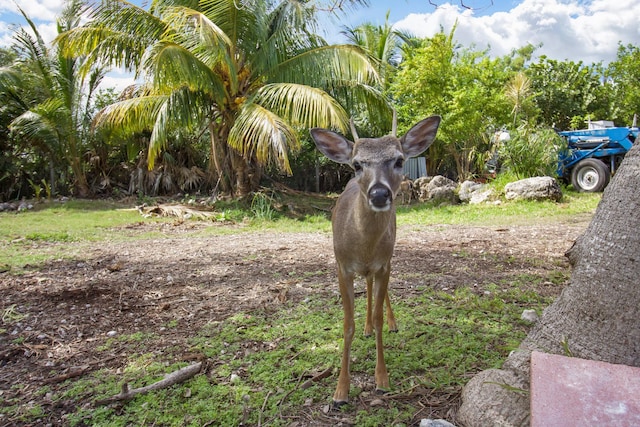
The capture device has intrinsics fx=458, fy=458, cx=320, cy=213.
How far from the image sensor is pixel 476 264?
237 inches

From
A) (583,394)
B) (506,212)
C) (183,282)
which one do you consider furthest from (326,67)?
(583,394)

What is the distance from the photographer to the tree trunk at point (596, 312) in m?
2.40

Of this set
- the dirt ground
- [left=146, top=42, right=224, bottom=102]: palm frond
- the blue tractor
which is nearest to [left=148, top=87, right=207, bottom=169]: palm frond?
[left=146, top=42, right=224, bottom=102]: palm frond

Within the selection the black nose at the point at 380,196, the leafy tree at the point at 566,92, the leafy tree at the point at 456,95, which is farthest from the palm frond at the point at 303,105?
the leafy tree at the point at 566,92

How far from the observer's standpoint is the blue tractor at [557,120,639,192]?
45.5ft

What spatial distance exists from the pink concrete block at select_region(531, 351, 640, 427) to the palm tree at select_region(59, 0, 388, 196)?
8388mm

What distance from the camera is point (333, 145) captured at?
11.7ft

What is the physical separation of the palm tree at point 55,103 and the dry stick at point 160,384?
13.7 meters

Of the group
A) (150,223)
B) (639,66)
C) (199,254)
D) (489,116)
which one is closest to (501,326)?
(199,254)

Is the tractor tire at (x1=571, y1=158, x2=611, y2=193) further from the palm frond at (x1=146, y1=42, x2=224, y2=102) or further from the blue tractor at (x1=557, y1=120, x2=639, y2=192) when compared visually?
the palm frond at (x1=146, y1=42, x2=224, y2=102)

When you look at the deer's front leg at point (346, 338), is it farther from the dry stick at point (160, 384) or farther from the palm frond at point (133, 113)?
the palm frond at point (133, 113)

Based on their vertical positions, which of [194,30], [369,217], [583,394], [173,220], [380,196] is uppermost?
[194,30]

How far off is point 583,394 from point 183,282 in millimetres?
4546

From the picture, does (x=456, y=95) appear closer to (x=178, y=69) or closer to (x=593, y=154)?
(x=593, y=154)
